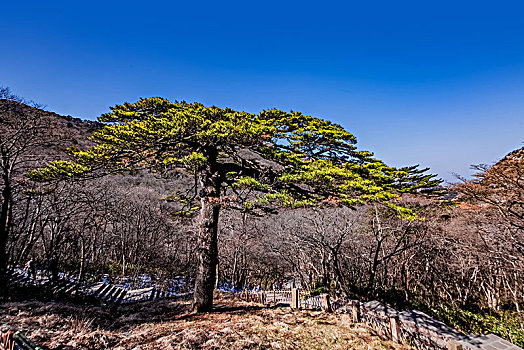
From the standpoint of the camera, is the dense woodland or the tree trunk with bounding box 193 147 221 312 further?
the dense woodland

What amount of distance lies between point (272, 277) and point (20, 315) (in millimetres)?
15269

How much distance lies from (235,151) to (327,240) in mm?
8515

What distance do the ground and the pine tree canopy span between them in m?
3.17

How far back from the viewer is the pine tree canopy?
6.88m

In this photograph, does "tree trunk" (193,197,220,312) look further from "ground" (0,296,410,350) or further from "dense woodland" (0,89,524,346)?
"dense woodland" (0,89,524,346)

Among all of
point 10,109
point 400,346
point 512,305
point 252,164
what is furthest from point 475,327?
point 10,109

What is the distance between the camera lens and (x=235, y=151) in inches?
311

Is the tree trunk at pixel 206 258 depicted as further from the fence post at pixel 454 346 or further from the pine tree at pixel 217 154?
the fence post at pixel 454 346

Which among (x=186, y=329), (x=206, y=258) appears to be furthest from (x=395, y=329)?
(x=206, y=258)

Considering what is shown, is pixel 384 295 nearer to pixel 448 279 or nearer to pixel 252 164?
pixel 448 279

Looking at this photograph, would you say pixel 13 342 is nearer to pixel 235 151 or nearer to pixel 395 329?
pixel 235 151

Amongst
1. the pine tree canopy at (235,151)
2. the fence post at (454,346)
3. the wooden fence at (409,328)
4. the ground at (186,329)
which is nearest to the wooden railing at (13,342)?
the ground at (186,329)

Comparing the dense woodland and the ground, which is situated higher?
the dense woodland

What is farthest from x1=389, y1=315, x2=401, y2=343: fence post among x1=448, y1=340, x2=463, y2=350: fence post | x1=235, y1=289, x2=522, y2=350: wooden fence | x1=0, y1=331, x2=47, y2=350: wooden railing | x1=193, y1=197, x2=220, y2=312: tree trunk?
x1=0, y1=331, x2=47, y2=350: wooden railing
